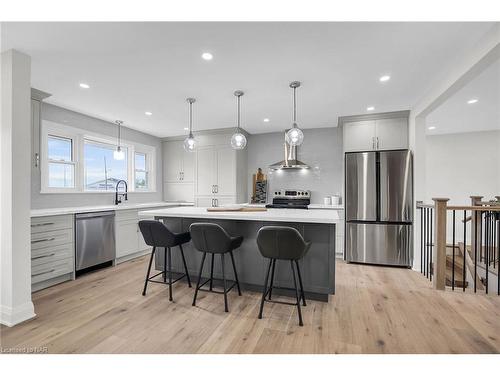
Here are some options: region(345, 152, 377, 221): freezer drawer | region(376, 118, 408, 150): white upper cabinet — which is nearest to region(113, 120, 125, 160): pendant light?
region(345, 152, 377, 221): freezer drawer

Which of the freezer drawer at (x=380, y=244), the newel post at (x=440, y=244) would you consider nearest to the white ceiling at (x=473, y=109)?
the newel post at (x=440, y=244)

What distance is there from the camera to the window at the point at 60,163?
3.48 meters

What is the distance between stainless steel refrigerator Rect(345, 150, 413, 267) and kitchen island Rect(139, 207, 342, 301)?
1484mm

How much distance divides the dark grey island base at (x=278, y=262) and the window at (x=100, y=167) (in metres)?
2.05

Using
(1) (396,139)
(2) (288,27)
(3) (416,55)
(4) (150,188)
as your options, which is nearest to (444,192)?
(1) (396,139)

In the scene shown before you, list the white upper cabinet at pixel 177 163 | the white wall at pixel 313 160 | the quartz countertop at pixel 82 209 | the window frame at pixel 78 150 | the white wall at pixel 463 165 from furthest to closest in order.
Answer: the white upper cabinet at pixel 177 163 < the white wall at pixel 463 165 < the white wall at pixel 313 160 < the window frame at pixel 78 150 < the quartz countertop at pixel 82 209

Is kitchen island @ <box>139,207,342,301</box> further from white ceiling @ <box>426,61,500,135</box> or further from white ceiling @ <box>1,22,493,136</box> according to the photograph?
white ceiling @ <box>426,61,500,135</box>

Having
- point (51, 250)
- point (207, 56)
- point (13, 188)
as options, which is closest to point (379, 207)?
point (207, 56)

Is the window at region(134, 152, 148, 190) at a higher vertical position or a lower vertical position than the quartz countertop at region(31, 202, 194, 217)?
higher

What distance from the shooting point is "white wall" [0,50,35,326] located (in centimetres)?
205

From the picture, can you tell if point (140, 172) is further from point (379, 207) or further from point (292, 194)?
point (379, 207)

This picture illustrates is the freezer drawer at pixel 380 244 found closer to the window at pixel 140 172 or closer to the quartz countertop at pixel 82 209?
the quartz countertop at pixel 82 209

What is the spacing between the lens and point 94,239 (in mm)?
3387

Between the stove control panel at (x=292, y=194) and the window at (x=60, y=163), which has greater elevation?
the window at (x=60, y=163)
